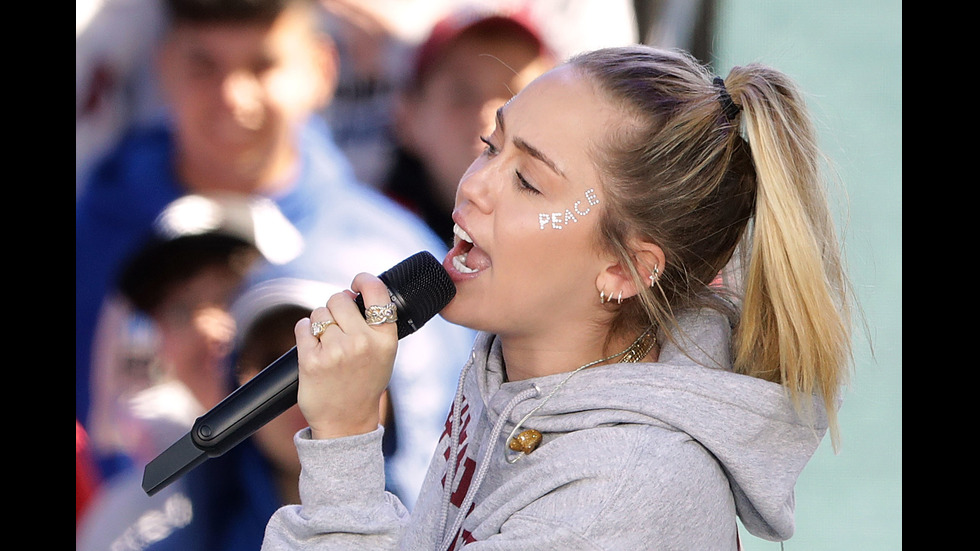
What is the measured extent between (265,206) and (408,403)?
58 cm

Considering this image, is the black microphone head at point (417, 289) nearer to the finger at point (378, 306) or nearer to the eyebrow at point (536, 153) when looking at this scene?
the finger at point (378, 306)

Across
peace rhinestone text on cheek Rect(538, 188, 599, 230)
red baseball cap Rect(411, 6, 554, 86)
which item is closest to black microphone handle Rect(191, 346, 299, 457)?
peace rhinestone text on cheek Rect(538, 188, 599, 230)

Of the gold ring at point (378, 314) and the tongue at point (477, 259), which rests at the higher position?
the gold ring at point (378, 314)

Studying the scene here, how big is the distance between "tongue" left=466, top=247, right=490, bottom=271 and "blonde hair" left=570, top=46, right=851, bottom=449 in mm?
139

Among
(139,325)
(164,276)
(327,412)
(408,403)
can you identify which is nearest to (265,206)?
(164,276)

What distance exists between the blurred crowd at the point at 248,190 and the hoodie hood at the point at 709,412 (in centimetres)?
106

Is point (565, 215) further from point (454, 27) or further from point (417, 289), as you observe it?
point (454, 27)

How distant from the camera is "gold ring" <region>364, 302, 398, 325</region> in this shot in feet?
2.80

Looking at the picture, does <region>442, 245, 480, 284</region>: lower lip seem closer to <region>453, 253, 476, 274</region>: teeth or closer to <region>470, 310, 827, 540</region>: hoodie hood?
<region>453, 253, 476, 274</region>: teeth

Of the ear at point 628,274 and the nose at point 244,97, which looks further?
the nose at point 244,97

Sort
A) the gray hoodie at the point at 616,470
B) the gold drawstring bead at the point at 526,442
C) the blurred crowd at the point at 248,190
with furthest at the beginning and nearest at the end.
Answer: the blurred crowd at the point at 248,190, the gold drawstring bead at the point at 526,442, the gray hoodie at the point at 616,470

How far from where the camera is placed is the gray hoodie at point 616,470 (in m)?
0.80

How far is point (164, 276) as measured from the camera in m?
1.92

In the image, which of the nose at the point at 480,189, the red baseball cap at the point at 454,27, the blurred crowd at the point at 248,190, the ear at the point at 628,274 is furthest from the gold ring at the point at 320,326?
the red baseball cap at the point at 454,27
